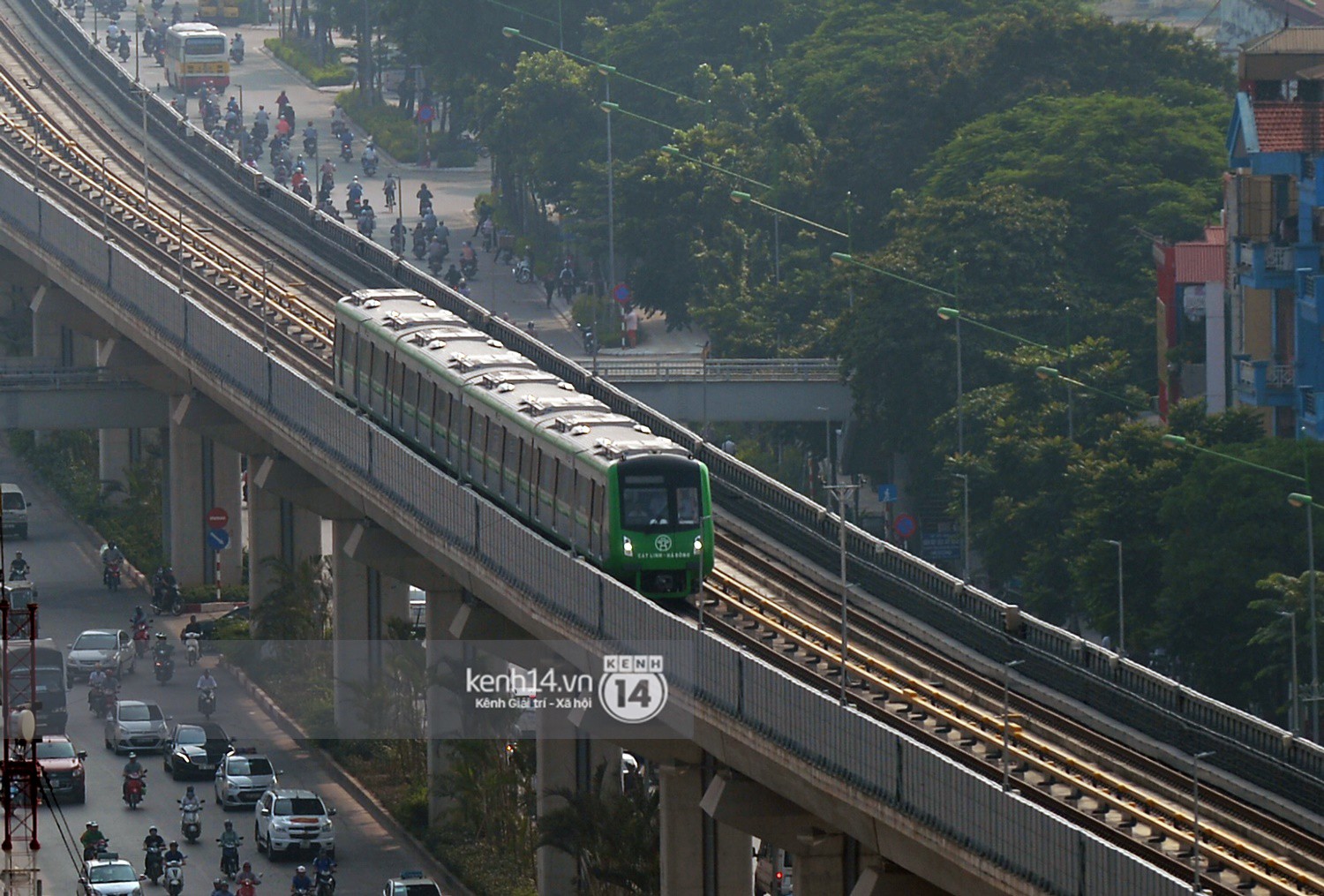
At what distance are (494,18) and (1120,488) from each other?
81564 mm

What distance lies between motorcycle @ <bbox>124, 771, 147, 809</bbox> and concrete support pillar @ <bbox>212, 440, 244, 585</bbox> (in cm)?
3101

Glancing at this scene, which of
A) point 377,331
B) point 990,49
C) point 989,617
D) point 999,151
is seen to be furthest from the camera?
point 990,49

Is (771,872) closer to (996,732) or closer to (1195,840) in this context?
(996,732)

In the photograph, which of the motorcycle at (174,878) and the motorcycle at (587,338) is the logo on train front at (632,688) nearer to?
the motorcycle at (174,878)

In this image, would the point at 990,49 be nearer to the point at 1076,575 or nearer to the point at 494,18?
the point at 494,18

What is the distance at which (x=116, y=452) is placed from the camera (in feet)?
461

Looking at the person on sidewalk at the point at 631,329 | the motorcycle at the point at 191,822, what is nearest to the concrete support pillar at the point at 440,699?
the motorcycle at the point at 191,822

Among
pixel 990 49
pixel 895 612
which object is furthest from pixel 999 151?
pixel 895 612

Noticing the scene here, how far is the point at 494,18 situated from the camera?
174 meters

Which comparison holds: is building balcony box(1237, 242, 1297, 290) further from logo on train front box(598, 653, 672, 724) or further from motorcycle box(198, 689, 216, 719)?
logo on train front box(598, 653, 672, 724)

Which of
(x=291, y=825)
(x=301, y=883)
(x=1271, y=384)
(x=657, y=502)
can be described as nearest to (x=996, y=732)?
(x=657, y=502)

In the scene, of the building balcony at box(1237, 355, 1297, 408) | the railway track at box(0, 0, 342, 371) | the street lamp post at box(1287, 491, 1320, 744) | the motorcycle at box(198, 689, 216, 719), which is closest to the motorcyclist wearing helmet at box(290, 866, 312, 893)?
the motorcycle at box(198, 689, 216, 719)

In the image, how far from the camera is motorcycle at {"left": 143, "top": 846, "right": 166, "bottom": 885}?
281 feet

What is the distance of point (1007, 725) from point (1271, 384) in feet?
167
